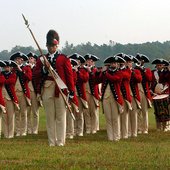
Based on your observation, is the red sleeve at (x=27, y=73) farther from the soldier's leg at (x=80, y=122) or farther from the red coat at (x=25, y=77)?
the soldier's leg at (x=80, y=122)

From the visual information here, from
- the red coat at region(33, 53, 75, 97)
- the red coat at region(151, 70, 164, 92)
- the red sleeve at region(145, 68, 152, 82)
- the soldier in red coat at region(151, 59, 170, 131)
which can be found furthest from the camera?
the soldier in red coat at region(151, 59, 170, 131)

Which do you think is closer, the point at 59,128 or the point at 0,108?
the point at 59,128

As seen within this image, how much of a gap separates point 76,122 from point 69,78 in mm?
5379

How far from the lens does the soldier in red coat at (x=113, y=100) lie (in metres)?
16.6

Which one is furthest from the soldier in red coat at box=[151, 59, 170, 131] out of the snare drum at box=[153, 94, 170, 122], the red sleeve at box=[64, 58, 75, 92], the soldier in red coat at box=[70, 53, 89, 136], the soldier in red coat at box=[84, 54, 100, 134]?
the red sleeve at box=[64, 58, 75, 92]

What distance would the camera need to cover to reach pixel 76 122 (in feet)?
63.6

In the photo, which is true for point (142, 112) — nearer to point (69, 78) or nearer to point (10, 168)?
point (69, 78)

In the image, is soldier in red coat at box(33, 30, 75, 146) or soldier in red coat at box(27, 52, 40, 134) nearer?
soldier in red coat at box(33, 30, 75, 146)

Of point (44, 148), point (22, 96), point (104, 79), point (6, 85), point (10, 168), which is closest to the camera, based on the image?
point (10, 168)

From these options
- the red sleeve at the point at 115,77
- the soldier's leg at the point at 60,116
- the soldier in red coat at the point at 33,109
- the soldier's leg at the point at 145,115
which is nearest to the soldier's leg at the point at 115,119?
the red sleeve at the point at 115,77

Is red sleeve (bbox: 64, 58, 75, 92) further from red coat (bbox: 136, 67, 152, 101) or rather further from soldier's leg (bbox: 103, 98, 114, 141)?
red coat (bbox: 136, 67, 152, 101)

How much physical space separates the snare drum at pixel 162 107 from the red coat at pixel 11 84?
4.38m

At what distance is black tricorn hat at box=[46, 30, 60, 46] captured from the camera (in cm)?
1415

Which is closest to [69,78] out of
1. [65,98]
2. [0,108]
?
[65,98]
